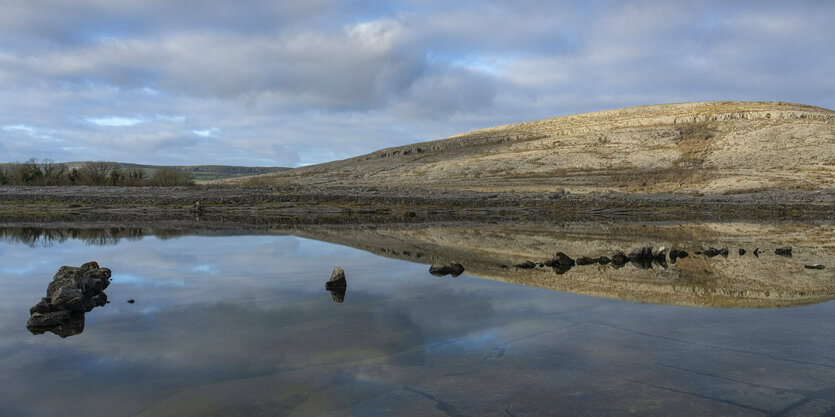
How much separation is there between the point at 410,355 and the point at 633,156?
224ft

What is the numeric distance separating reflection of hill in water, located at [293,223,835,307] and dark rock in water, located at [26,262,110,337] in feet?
25.8

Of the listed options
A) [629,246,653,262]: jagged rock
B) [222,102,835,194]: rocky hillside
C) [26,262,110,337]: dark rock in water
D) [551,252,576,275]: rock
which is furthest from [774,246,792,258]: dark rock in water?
[222,102,835,194]: rocky hillside

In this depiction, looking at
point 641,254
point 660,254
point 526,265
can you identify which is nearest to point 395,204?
point 660,254

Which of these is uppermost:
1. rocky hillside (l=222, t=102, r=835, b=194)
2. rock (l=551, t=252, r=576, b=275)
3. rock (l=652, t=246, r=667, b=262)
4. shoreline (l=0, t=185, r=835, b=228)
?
rocky hillside (l=222, t=102, r=835, b=194)

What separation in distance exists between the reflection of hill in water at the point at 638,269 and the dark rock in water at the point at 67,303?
25.8 feet

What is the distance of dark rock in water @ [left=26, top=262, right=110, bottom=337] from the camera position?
27.1ft

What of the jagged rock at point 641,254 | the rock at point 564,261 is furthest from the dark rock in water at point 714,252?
the rock at point 564,261

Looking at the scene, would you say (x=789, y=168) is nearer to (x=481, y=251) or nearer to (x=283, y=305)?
(x=481, y=251)

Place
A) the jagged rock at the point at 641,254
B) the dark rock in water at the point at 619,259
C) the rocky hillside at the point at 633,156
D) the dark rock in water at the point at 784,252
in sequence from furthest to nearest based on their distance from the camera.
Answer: the rocky hillside at the point at 633,156 < the dark rock in water at the point at 784,252 < the jagged rock at the point at 641,254 < the dark rock in water at the point at 619,259

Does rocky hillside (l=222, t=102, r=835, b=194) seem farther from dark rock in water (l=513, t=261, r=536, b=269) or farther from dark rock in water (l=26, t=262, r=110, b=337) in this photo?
dark rock in water (l=26, t=262, r=110, b=337)

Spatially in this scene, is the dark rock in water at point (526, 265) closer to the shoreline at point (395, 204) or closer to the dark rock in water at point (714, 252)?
the dark rock in water at point (714, 252)

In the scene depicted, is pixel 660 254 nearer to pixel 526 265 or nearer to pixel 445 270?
pixel 526 265

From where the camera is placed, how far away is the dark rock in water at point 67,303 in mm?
8273

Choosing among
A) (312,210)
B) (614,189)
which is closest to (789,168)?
(614,189)
